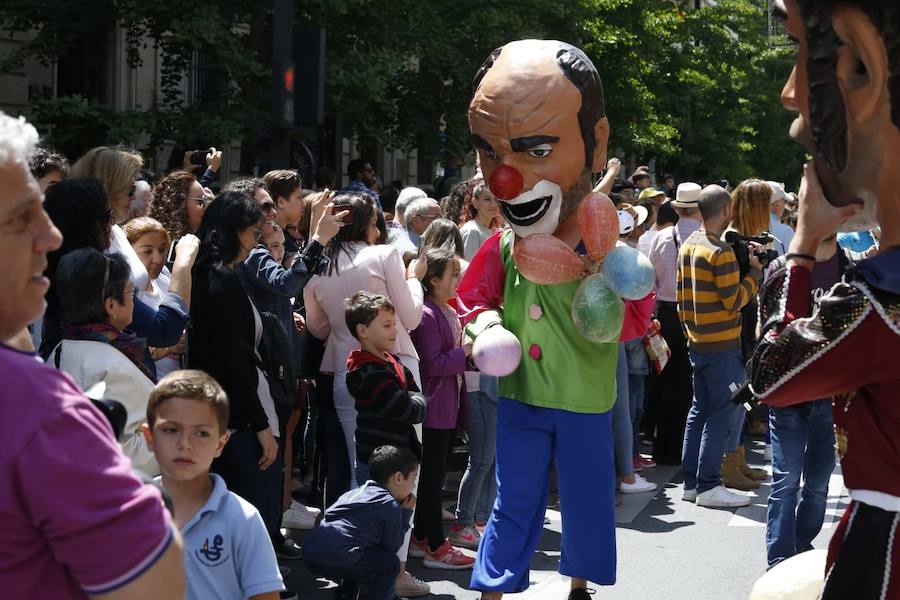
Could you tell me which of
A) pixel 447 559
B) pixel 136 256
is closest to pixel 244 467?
pixel 136 256

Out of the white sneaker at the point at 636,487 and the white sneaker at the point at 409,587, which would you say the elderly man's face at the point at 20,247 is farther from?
the white sneaker at the point at 636,487

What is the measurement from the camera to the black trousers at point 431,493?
643 cm

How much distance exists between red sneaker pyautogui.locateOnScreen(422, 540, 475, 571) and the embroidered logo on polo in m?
2.93

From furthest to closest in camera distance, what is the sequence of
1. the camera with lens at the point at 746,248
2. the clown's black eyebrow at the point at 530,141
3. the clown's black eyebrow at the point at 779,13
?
the camera with lens at the point at 746,248 → the clown's black eyebrow at the point at 530,141 → the clown's black eyebrow at the point at 779,13

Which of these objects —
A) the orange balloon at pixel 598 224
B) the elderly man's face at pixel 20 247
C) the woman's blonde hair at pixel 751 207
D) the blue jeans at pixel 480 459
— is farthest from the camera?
the woman's blonde hair at pixel 751 207

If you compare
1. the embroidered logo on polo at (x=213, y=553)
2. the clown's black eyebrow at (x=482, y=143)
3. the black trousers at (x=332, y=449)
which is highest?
the clown's black eyebrow at (x=482, y=143)

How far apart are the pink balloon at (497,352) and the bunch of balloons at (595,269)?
0.91 ft

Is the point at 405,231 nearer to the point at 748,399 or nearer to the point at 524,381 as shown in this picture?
the point at 524,381

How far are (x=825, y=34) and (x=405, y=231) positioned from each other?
19.4 ft

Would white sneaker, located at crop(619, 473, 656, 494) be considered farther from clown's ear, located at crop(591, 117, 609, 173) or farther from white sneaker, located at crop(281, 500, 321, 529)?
clown's ear, located at crop(591, 117, 609, 173)

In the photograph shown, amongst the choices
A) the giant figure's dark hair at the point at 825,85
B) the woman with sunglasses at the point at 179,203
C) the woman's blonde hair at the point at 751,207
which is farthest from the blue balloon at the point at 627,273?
the woman's blonde hair at the point at 751,207

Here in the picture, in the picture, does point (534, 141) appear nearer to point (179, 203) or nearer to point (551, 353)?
point (551, 353)

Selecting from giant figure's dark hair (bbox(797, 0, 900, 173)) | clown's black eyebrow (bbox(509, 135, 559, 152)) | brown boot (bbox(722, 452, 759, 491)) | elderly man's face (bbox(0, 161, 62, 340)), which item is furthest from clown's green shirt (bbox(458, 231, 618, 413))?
brown boot (bbox(722, 452, 759, 491))

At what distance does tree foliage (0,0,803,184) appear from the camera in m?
12.6
